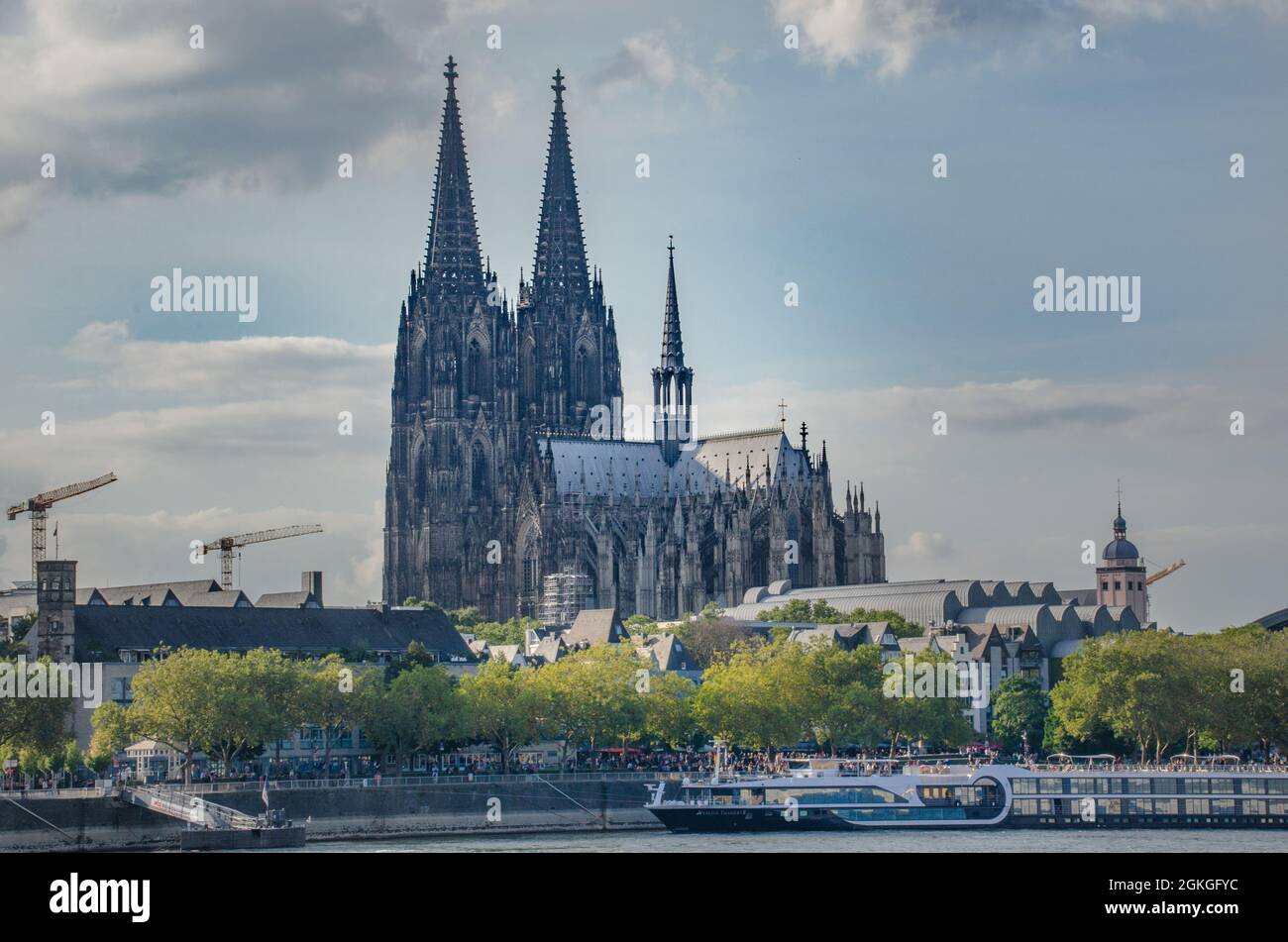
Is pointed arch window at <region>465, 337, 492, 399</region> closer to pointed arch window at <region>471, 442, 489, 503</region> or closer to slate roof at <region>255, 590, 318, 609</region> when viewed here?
pointed arch window at <region>471, 442, 489, 503</region>

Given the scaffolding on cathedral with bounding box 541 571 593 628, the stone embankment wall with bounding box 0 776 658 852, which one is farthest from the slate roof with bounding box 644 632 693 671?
the scaffolding on cathedral with bounding box 541 571 593 628

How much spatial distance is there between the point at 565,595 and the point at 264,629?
61084 mm

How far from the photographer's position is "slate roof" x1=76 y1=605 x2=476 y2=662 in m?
112

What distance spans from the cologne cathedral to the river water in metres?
83.0

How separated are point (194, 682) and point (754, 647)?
4637 cm

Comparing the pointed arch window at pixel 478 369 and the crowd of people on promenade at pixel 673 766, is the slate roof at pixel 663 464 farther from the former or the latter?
the crowd of people on promenade at pixel 673 766

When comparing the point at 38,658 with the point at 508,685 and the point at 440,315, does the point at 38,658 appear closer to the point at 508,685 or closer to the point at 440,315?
the point at 508,685

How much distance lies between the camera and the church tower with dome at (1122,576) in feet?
586

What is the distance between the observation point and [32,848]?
279ft

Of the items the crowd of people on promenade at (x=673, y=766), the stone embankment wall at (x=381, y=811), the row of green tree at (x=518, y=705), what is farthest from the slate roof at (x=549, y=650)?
the stone embankment wall at (x=381, y=811)

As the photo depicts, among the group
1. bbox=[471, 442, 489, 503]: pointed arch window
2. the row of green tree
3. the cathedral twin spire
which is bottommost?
the row of green tree

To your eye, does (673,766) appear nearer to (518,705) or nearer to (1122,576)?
(518,705)

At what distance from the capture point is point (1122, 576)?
587 feet
